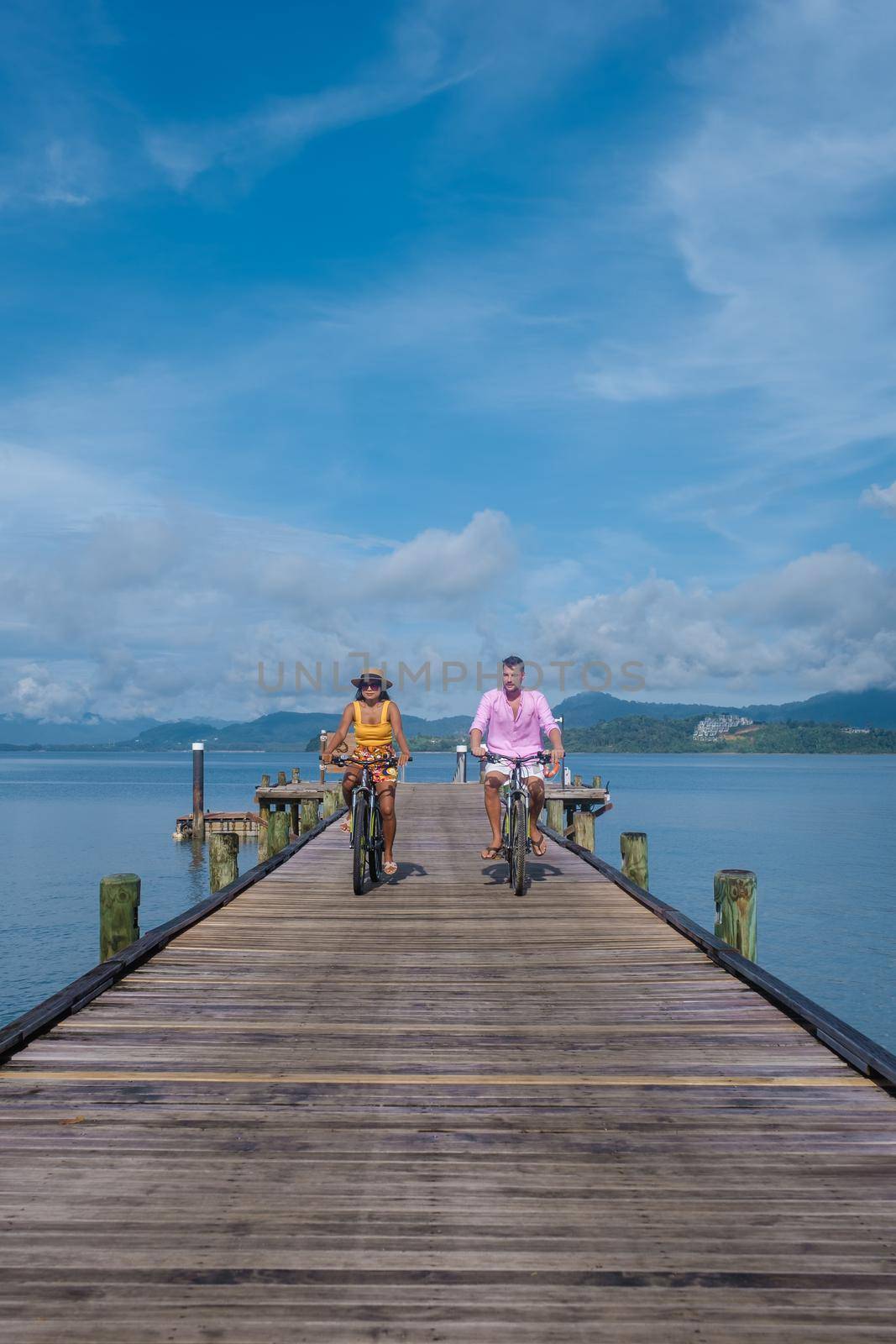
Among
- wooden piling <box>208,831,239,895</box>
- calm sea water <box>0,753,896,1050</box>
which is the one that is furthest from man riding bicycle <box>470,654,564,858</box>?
calm sea water <box>0,753,896,1050</box>

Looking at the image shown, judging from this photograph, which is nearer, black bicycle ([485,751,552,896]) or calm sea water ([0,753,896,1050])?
black bicycle ([485,751,552,896])

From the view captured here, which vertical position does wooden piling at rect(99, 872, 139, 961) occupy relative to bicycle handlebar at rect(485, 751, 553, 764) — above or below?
below

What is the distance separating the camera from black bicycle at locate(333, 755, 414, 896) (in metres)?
10.1

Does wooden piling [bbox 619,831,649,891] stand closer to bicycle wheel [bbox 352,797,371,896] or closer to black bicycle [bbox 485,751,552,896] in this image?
black bicycle [bbox 485,751,552,896]

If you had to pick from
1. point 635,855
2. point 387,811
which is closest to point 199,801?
point 635,855

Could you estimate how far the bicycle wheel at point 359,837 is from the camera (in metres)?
10.1

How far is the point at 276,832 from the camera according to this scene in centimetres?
1658

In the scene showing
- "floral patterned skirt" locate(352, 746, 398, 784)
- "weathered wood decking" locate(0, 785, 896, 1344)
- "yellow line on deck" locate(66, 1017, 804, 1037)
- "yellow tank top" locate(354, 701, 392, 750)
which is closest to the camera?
"weathered wood decking" locate(0, 785, 896, 1344)

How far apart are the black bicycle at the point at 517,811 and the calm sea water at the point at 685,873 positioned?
476 inches

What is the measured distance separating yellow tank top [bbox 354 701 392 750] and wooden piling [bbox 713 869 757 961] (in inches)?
148

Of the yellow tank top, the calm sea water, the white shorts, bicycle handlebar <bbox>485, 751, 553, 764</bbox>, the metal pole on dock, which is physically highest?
the yellow tank top

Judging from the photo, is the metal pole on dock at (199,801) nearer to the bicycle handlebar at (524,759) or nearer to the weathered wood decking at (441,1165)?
the bicycle handlebar at (524,759)

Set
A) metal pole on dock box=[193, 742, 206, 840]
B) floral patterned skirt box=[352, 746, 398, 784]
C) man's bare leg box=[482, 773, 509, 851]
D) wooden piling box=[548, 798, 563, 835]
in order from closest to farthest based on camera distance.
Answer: floral patterned skirt box=[352, 746, 398, 784] → man's bare leg box=[482, 773, 509, 851] → wooden piling box=[548, 798, 563, 835] → metal pole on dock box=[193, 742, 206, 840]

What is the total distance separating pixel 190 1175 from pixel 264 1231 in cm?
56
